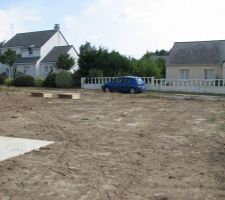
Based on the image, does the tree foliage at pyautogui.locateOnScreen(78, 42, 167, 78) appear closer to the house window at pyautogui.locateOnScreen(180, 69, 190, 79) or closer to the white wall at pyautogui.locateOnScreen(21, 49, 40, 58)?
the house window at pyautogui.locateOnScreen(180, 69, 190, 79)

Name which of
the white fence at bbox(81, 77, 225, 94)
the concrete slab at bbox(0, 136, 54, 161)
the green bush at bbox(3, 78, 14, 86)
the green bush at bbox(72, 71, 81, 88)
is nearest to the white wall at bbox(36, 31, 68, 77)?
the green bush at bbox(3, 78, 14, 86)

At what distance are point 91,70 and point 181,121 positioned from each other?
24.5 metres

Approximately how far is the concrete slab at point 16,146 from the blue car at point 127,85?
2063 centimetres

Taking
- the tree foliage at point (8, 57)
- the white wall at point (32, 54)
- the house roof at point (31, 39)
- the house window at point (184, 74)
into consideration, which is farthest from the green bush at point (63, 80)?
the white wall at point (32, 54)

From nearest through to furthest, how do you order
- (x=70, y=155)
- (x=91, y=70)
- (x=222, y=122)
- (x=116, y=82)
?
(x=70, y=155), (x=222, y=122), (x=116, y=82), (x=91, y=70)

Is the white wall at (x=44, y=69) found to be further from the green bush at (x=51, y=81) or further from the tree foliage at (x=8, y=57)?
the green bush at (x=51, y=81)

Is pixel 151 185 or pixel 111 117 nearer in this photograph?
pixel 151 185

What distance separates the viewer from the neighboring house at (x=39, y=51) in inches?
2258

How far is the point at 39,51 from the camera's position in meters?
57.6

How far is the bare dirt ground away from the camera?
6.43 meters

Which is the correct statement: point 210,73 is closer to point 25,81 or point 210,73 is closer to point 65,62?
point 65,62

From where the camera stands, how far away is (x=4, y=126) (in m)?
13.0

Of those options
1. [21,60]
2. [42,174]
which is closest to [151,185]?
[42,174]

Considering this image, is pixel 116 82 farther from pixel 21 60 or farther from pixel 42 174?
pixel 21 60
